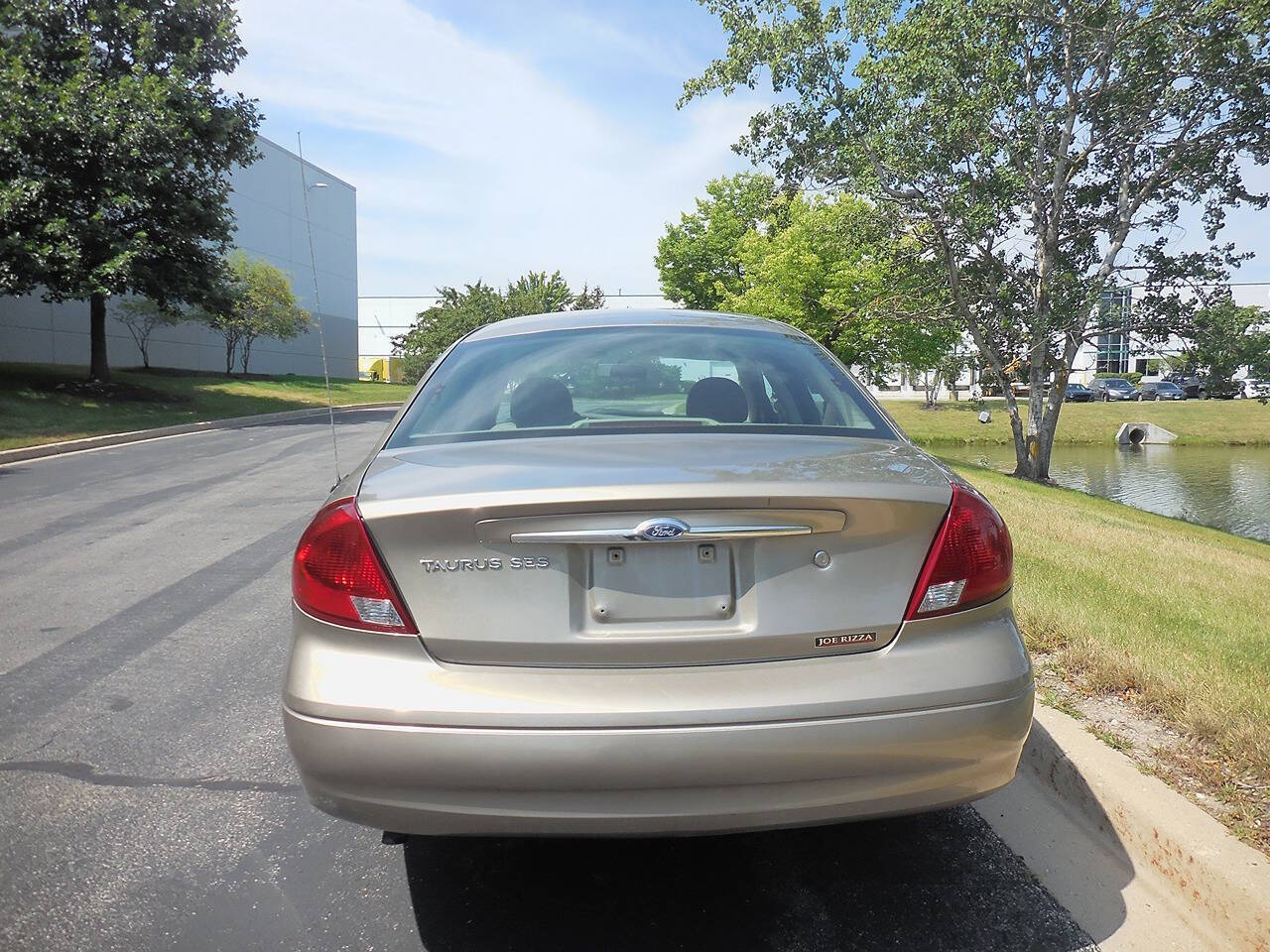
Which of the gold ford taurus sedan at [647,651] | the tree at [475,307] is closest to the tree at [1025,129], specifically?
the gold ford taurus sedan at [647,651]

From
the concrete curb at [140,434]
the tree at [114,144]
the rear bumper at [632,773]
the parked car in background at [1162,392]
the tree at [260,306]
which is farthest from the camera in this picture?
the parked car in background at [1162,392]

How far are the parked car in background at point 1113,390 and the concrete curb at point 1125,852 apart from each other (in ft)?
202

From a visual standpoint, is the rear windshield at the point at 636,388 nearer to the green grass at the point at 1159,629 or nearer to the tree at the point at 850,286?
the green grass at the point at 1159,629

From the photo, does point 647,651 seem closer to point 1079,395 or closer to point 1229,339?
point 1229,339

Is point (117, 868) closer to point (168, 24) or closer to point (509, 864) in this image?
point (509, 864)

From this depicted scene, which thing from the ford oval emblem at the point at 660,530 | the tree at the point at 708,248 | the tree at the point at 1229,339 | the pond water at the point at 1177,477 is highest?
the tree at the point at 708,248

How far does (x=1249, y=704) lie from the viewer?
351 centimetres

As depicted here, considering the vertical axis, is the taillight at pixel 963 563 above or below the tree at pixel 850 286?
below

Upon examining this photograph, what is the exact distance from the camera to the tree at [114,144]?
20109 millimetres

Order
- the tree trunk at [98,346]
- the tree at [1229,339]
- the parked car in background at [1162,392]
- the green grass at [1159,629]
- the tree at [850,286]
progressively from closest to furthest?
Answer: 1. the green grass at [1159,629]
2. the tree at [1229,339]
3. the tree at [850,286]
4. the tree trunk at [98,346]
5. the parked car in background at [1162,392]

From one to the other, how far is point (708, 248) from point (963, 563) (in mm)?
44345

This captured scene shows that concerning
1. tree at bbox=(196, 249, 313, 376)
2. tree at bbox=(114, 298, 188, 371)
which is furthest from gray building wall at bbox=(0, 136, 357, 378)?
tree at bbox=(196, 249, 313, 376)

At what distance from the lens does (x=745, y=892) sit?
269 centimetres

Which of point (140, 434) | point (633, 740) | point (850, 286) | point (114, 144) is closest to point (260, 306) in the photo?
point (114, 144)
